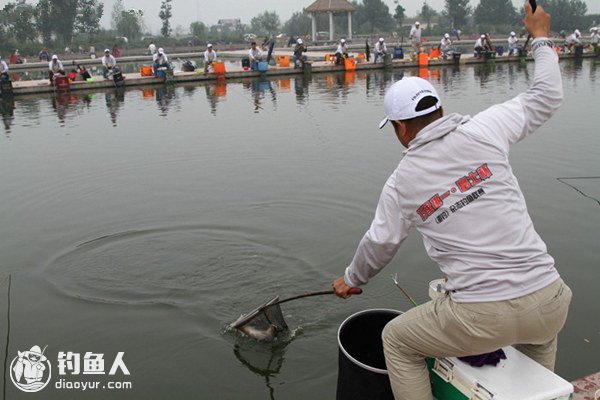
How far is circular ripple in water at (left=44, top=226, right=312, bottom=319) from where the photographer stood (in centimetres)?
506

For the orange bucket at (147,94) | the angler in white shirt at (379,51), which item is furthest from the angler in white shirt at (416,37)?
the orange bucket at (147,94)

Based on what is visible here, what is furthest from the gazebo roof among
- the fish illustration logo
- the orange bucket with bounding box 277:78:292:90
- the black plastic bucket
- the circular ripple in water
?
the black plastic bucket

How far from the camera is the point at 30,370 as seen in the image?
161 inches

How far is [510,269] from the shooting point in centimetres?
221

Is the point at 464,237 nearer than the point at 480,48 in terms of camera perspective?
Yes

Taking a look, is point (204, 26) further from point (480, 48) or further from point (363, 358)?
point (363, 358)

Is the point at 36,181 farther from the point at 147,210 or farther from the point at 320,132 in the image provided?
the point at 320,132

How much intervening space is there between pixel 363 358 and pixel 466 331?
39.9 inches

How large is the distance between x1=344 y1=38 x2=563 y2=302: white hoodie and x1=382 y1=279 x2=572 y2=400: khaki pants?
0.05 m

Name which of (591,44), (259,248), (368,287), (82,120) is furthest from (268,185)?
(591,44)

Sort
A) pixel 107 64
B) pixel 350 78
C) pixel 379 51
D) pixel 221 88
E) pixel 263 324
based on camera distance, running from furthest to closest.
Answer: pixel 379 51 < pixel 350 78 < pixel 107 64 < pixel 221 88 < pixel 263 324

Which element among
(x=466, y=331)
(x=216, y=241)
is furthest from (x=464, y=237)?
(x=216, y=241)

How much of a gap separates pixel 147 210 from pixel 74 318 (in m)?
2.75

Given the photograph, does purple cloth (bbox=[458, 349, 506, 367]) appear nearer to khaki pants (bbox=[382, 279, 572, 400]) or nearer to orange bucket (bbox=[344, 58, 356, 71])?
khaki pants (bbox=[382, 279, 572, 400])
